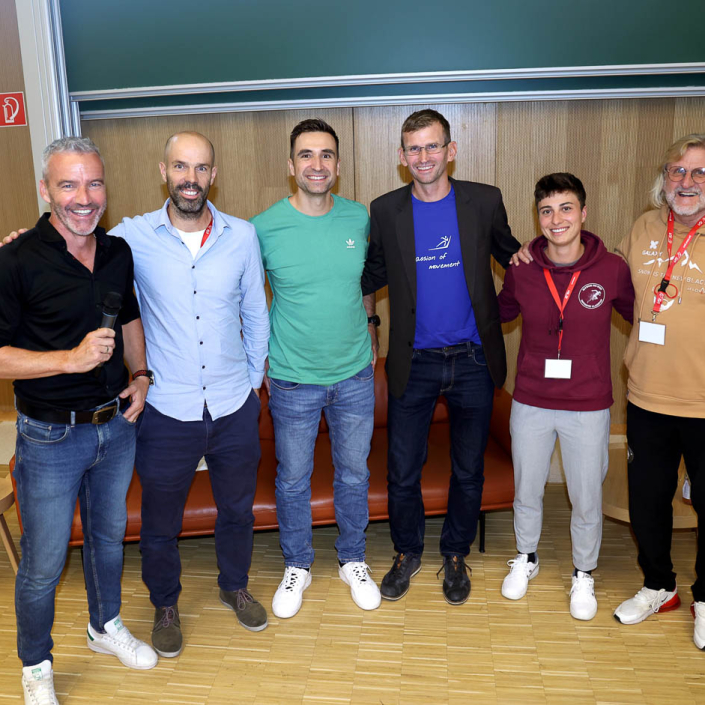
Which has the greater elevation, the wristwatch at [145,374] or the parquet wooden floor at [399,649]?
the wristwatch at [145,374]

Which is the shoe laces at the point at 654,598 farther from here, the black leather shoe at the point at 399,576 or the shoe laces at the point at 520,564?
the black leather shoe at the point at 399,576

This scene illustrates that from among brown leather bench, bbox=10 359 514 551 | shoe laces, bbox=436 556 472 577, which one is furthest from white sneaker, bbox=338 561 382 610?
shoe laces, bbox=436 556 472 577

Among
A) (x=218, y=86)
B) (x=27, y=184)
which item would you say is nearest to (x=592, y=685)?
(x=218, y=86)

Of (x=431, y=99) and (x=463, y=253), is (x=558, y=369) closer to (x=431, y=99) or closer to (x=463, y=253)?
(x=463, y=253)

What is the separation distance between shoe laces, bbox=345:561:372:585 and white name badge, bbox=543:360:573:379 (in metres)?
1.24

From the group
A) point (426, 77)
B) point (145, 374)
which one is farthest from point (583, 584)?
point (426, 77)

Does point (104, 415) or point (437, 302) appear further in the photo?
point (437, 302)

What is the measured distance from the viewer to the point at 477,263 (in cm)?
284

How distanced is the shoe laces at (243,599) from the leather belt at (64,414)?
1.13 meters

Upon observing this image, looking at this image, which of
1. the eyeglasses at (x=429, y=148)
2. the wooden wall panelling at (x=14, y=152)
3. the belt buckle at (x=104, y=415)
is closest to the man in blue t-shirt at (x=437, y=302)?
the eyeglasses at (x=429, y=148)

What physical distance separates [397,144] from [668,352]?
2.09 meters

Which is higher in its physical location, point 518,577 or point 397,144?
point 397,144

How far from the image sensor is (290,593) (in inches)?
121

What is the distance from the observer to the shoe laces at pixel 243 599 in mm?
3002
